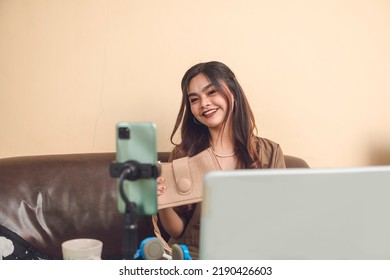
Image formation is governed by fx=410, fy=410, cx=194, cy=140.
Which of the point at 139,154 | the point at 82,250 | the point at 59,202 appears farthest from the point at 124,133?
the point at 59,202

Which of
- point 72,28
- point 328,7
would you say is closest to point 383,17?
point 328,7

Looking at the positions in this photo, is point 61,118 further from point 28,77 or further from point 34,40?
point 34,40

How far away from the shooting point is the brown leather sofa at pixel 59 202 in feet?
5.52

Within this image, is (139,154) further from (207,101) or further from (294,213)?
(207,101)

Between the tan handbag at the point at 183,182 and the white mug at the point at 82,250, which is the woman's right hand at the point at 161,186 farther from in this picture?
the white mug at the point at 82,250

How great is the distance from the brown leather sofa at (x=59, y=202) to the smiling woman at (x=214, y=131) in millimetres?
254

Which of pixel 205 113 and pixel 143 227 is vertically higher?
pixel 205 113

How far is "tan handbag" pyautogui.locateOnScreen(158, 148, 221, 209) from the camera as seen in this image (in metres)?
1.30

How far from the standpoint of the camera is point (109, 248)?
5.83 feet

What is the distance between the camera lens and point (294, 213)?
613 mm

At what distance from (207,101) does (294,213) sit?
1041mm

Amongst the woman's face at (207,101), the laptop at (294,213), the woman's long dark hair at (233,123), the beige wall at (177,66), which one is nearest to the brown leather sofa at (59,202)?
the beige wall at (177,66)
